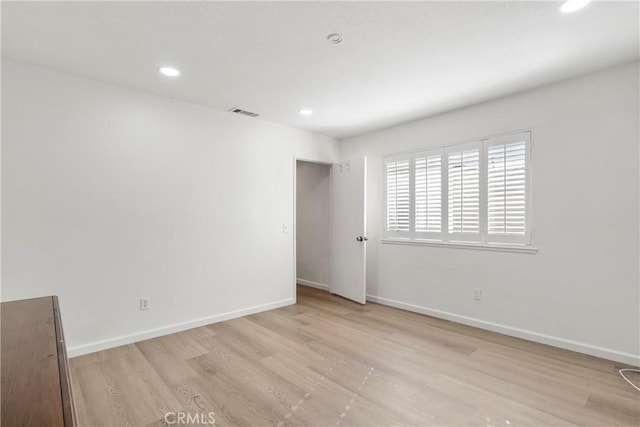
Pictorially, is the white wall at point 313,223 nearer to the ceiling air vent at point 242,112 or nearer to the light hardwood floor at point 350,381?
the ceiling air vent at point 242,112

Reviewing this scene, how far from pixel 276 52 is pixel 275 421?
101 inches

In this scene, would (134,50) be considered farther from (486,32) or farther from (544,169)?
(544,169)

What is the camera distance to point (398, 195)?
174 inches

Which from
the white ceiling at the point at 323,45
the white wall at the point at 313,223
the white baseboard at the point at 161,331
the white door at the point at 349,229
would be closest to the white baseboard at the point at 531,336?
the white door at the point at 349,229

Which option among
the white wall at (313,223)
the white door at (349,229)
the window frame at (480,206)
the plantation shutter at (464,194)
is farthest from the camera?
the white wall at (313,223)

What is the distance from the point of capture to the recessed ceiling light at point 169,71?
9.02 ft

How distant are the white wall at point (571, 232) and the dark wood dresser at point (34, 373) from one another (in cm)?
364

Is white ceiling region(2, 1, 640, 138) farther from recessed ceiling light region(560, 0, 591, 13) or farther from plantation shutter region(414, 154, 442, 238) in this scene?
plantation shutter region(414, 154, 442, 238)

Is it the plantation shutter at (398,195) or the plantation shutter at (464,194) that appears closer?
the plantation shutter at (464,194)

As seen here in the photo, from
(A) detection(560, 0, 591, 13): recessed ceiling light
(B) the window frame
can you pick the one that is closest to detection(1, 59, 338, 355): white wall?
(B) the window frame

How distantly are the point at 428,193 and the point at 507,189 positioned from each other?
3.00 ft

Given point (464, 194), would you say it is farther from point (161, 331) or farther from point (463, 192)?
point (161, 331)

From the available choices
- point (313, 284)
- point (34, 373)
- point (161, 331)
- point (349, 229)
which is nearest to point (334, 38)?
point (34, 373)

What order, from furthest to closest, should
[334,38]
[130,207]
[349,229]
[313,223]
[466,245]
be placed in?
[313,223] → [349,229] → [466,245] → [130,207] → [334,38]
